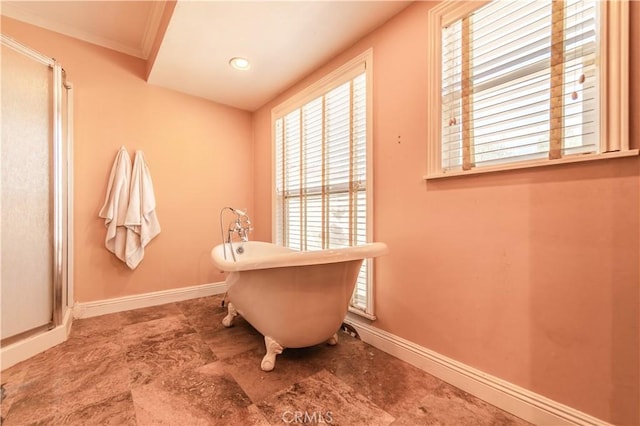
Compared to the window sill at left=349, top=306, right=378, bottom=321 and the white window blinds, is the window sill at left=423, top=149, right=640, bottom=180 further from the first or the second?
the window sill at left=349, top=306, right=378, bottom=321

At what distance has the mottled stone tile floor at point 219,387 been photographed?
3.59 ft

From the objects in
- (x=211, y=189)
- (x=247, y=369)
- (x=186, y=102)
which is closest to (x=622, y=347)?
(x=247, y=369)

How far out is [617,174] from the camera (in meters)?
0.93

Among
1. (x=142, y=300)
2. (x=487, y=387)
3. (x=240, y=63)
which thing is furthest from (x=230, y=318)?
(x=240, y=63)

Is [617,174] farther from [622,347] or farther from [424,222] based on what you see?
[424,222]

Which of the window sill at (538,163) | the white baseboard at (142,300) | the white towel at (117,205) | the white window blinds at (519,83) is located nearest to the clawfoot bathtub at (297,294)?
the window sill at (538,163)

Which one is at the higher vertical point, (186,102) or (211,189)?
(186,102)

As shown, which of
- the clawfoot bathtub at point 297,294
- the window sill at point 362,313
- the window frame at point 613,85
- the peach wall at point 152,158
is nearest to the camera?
the window frame at point 613,85

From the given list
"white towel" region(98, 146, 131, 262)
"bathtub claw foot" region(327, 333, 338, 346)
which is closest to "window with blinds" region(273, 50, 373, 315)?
"bathtub claw foot" region(327, 333, 338, 346)

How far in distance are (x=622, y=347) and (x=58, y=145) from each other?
319 cm

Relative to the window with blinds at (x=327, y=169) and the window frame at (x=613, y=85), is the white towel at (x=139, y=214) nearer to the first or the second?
the window with blinds at (x=327, y=169)

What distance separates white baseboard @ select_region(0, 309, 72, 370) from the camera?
1.43 metres

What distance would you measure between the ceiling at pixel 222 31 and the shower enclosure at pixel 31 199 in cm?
57

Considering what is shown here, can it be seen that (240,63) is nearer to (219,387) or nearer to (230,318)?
(230,318)
